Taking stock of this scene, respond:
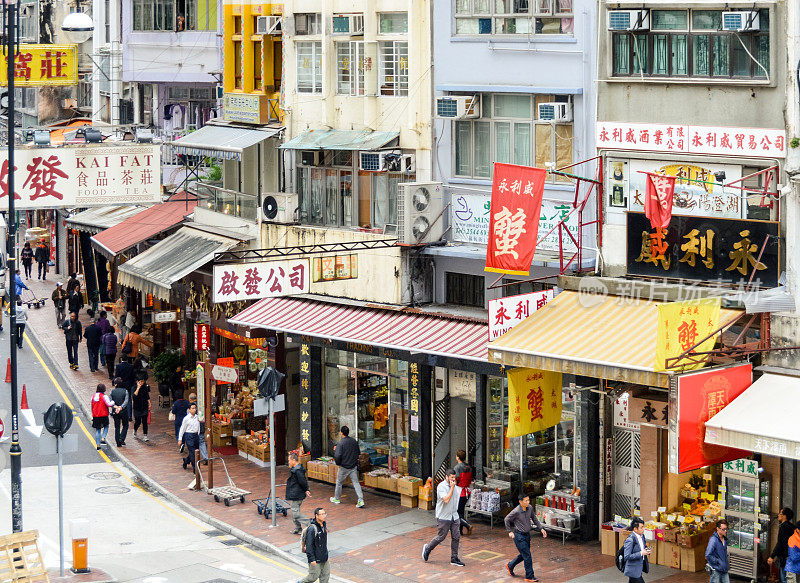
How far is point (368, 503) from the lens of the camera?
2778 centimetres

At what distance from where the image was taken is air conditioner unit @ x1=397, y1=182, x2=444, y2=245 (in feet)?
87.7

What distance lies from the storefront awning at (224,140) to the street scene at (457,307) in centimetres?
10

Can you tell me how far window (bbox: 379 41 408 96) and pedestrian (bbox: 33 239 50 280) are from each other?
31635mm

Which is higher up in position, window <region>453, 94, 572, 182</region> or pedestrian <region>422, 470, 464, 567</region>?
window <region>453, 94, 572, 182</region>

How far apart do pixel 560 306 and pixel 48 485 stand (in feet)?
39.6

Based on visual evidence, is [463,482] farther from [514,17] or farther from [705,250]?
[514,17]

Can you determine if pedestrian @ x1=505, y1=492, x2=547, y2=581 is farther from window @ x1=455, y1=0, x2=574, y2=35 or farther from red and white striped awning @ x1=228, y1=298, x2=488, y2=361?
window @ x1=455, y1=0, x2=574, y2=35

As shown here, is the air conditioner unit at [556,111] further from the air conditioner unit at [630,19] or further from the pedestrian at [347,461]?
the pedestrian at [347,461]

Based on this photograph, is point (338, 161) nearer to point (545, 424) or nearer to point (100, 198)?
point (100, 198)

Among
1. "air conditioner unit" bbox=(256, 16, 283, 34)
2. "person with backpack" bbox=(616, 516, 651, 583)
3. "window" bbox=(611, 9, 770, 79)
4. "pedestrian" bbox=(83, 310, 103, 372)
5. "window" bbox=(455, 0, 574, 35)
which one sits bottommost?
"person with backpack" bbox=(616, 516, 651, 583)

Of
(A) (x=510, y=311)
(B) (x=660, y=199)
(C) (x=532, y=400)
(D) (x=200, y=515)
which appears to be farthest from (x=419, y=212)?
(D) (x=200, y=515)

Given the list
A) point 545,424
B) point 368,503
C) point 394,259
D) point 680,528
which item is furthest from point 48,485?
point 680,528

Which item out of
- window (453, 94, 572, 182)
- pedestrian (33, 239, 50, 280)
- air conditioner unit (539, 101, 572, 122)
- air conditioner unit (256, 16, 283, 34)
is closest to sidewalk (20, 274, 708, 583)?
window (453, 94, 572, 182)

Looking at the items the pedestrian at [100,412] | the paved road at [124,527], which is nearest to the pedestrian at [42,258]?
the paved road at [124,527]
